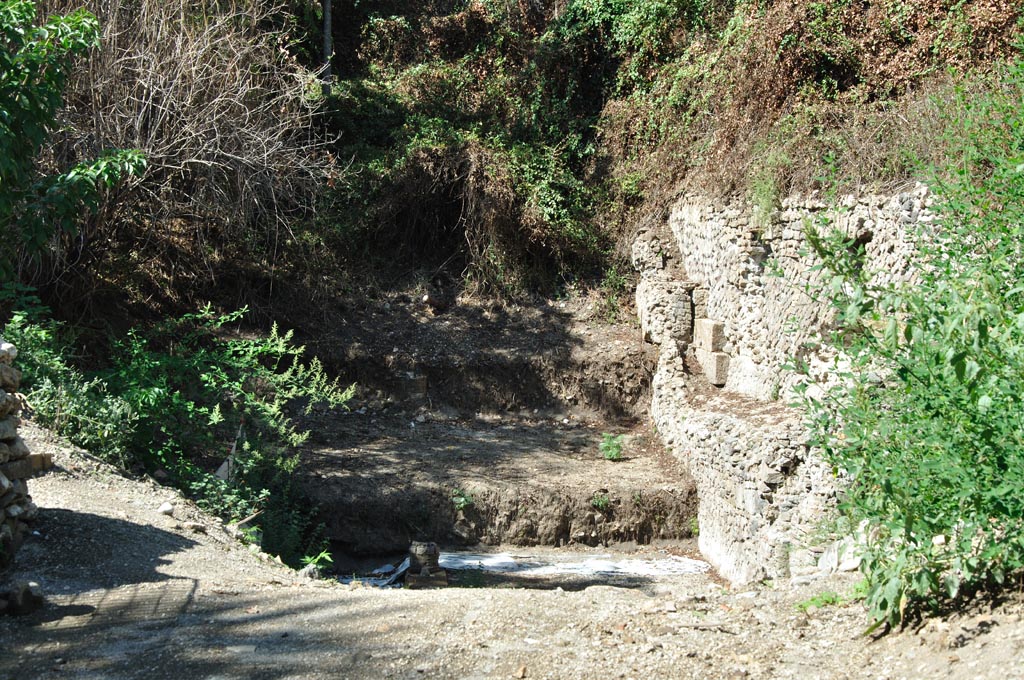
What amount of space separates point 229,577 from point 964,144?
6237mm

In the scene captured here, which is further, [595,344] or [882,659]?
[595,344]

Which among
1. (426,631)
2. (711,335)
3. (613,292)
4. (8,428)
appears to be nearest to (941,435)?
(426,631)

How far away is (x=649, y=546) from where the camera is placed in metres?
10.5

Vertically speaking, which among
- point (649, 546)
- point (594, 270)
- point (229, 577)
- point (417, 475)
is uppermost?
point (594, 270)

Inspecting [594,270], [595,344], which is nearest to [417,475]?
[595,344]

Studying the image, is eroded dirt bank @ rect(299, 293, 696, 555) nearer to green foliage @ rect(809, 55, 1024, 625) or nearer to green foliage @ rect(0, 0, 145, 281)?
green foliage @ rect(0, 0, 145, 281)

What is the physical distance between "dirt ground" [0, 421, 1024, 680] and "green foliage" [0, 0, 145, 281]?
2017 mm

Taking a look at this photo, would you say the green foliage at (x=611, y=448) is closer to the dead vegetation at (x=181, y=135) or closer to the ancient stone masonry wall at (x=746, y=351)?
the ancient stone masonry wall at (x=746, y=351)

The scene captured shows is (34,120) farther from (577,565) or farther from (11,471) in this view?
(577,565)

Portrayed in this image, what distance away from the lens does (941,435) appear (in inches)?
138

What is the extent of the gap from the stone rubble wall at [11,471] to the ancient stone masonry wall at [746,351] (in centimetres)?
532

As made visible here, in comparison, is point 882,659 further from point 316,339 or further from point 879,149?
point 316,339

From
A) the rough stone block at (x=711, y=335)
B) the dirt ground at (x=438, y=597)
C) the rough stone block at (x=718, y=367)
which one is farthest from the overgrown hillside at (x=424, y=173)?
the rough stone block at (x=718, y=367)

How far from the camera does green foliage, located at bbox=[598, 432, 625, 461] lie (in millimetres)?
11594
